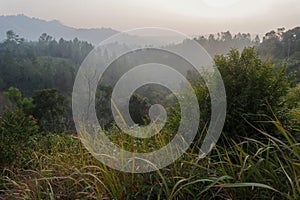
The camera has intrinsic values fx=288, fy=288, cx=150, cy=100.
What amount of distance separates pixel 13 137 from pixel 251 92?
263 centimetres

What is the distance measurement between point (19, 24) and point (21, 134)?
6718cm

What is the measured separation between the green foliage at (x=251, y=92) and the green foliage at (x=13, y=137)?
2.32 m

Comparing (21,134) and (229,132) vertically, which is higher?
(229,132)

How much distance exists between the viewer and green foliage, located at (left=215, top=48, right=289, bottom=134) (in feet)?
6.64

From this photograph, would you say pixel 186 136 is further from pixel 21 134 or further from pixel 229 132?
pixel 21 134

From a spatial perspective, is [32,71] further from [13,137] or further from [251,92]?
[251,92]

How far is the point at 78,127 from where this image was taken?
2494 mm

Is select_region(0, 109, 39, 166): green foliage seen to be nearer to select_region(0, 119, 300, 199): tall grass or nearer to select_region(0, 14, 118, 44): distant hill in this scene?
select_region(0, 119, 300, 199): tall grass

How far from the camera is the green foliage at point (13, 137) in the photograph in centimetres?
309

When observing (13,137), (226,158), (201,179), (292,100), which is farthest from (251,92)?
(13,137)

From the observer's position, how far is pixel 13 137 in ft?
10.7

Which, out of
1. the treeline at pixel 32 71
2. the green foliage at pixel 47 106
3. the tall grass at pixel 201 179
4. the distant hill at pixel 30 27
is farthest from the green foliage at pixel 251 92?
the distant hill at pixel 30 27

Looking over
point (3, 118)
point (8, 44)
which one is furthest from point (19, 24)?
point (3, 118)

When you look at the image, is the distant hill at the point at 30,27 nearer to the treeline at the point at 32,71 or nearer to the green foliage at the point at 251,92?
the treeline at the point at 32,71
